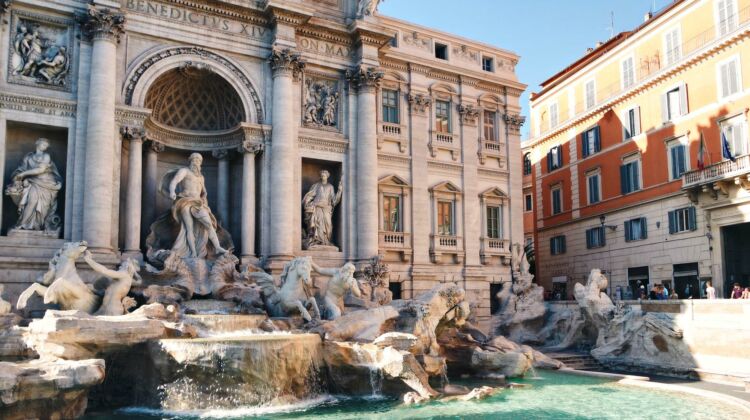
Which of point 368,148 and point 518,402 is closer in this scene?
point 518,402

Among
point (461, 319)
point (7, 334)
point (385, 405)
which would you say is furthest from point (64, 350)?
point (461, 319)

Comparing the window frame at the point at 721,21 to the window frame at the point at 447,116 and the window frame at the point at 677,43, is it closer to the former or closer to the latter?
the window frame at the point at 677,43

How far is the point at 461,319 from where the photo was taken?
19797 millimetres

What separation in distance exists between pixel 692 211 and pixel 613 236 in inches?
198

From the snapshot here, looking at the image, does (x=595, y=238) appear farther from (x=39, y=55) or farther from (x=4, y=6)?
(x=4, y=6)

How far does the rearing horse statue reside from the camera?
57.8ft

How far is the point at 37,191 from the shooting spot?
1864 cm

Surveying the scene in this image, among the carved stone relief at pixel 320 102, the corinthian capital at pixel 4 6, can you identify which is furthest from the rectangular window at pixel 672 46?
the corinthian capital at pixel 4 6

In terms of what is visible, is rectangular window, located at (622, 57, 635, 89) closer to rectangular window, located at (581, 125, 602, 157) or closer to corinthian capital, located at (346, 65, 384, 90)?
rectangular window, located at (581, 125, 602, 157)

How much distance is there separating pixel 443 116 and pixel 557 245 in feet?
37.7

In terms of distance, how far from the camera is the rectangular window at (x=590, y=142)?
32188 millimetres

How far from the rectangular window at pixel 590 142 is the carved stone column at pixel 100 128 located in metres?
22.0

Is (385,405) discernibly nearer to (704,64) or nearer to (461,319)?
(461,319)

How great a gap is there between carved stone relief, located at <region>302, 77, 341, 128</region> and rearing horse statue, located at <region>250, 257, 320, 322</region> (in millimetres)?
7106
